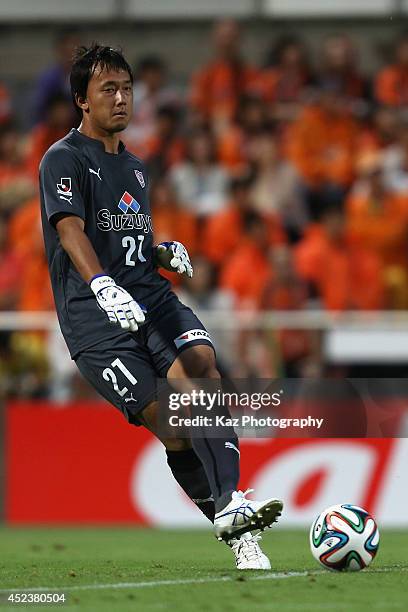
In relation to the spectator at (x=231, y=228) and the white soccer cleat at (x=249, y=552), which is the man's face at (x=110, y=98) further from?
the spectator at (x=231, y=228)

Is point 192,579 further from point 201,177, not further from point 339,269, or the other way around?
point 201,177

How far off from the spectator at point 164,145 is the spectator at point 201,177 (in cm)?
16

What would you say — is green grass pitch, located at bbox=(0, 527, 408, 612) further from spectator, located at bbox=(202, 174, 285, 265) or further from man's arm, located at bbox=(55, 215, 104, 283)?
spectator, located at bbox=(202, 174, 285, 265)

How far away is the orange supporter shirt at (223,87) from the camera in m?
15.9

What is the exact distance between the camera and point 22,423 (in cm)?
1282

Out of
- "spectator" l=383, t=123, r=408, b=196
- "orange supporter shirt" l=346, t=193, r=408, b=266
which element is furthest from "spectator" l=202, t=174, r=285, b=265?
"spectator" l=383, t=123, r=408, b=196

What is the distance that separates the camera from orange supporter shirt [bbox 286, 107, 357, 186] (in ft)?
49.9

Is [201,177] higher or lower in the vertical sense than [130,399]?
higher

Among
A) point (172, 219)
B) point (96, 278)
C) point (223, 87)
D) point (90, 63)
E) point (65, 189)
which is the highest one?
point (223, 87)

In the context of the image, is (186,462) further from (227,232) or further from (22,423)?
(227,232)

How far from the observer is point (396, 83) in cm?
1603

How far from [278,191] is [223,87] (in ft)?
6.83

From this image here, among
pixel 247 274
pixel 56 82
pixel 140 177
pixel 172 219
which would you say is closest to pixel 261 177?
pixel 172 219

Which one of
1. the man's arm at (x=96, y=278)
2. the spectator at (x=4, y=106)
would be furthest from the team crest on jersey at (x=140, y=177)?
the spectator at (x=4, y=106)
